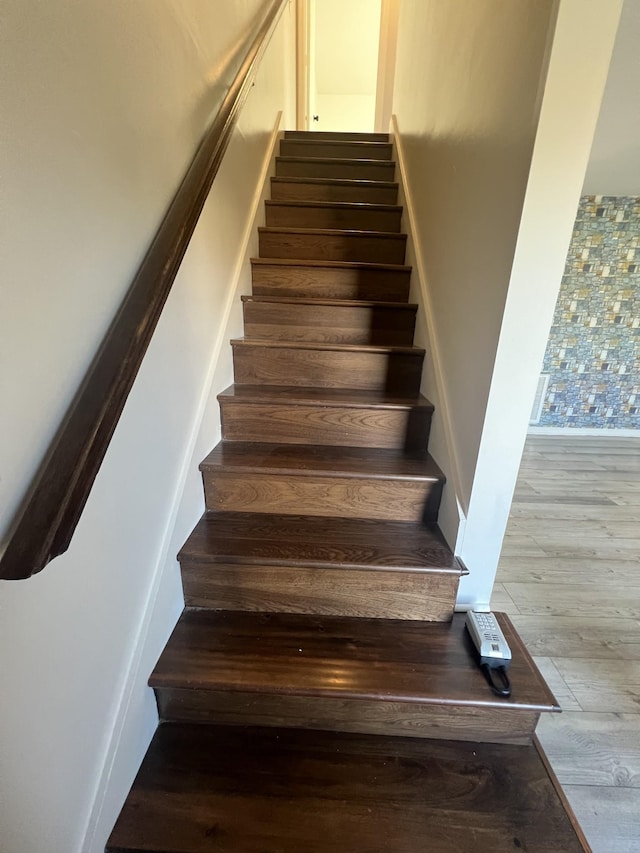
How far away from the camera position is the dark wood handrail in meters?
0.50

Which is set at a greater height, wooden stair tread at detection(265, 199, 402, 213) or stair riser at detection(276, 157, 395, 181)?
stair riser at detection(276, 157, 395, 181)

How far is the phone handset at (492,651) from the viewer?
96 cm

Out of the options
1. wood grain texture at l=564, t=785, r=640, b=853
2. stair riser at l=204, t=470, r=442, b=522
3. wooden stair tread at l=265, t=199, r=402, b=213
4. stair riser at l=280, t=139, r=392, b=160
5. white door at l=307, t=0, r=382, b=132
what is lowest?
wood grain texture at l=564, t=785, r=640, b=853

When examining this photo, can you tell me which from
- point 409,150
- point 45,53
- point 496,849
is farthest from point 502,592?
point 409,150

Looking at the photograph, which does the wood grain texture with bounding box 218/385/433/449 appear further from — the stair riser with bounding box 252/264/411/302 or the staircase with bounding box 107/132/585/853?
the stair riser with bounding box 252/264/411/302

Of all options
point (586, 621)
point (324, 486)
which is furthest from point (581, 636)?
point (324, 486)

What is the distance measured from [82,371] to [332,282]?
58.5 inches

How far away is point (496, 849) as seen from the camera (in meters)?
0.79

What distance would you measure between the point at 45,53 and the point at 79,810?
1.21m

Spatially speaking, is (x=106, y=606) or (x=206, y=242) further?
(x=206, y=242)

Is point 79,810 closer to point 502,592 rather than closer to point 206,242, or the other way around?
point 206,242

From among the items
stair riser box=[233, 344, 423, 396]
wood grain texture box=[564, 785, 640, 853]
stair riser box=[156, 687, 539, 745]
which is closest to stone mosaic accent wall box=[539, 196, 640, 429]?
stair riser box=[233, 344, 423, 396]

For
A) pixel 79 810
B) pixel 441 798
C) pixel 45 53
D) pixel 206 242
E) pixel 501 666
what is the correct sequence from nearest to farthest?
pixel 45 53
pixel 79 810
pixel 441 798
pixel 501 666
pixel 206 242

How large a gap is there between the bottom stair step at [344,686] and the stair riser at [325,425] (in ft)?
2.19
